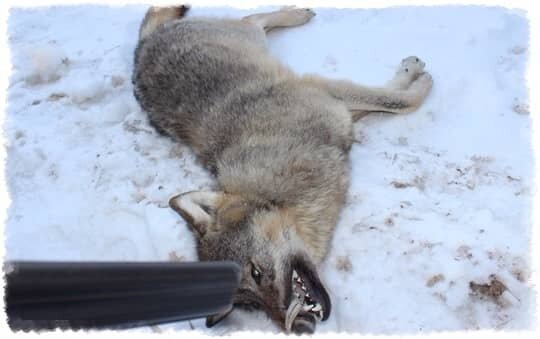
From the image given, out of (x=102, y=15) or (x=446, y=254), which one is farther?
(x=102, y=15)

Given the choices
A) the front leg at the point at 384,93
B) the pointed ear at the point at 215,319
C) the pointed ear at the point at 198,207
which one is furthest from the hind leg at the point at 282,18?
the pointed ear at the point at 215,319

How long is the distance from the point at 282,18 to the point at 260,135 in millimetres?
2298

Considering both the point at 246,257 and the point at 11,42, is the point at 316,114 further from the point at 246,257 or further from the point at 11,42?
the point at 11,42

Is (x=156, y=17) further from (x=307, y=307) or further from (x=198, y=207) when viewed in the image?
(x=307, y=307)

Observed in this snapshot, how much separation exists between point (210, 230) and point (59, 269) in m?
2.39

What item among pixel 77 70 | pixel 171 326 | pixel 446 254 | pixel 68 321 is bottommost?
pixel 171 326

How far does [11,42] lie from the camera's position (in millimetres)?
6891

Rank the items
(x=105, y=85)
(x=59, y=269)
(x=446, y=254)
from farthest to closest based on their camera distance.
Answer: (x=105, y=85)
(x=446, y=254)
(x=59, y=269)

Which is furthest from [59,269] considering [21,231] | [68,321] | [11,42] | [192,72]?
[11,42]

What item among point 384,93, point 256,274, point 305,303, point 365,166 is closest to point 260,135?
point 365,166

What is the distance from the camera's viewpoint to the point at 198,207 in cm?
457

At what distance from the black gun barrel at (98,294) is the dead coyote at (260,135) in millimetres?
1595

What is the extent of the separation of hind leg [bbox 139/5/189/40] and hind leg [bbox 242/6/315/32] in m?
0.82

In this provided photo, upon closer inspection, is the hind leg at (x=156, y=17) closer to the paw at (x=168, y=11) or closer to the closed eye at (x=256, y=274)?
the paw at (x=168, y=11)
